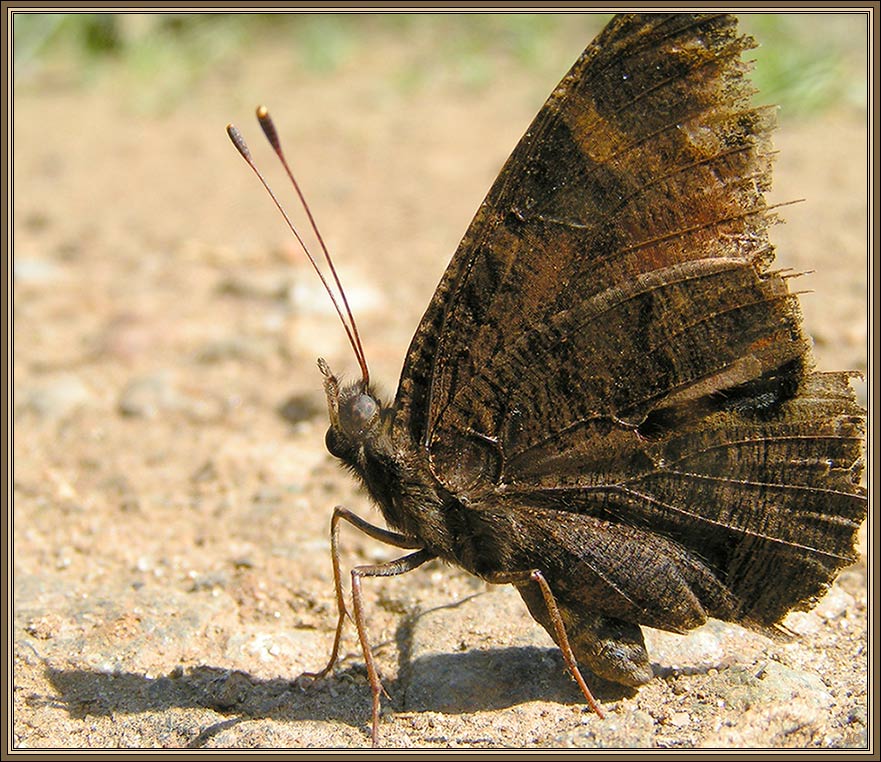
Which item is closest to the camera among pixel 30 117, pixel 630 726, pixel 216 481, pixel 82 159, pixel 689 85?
pixel 689 85

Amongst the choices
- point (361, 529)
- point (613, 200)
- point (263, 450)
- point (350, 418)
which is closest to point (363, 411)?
point (350, 418)

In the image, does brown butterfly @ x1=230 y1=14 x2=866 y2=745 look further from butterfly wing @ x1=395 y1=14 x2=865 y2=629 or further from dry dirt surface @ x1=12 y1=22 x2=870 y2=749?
dry dirt surface @ x1=12 y1=22 x2=870 y2=749

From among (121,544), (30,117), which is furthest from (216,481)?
(30,117)

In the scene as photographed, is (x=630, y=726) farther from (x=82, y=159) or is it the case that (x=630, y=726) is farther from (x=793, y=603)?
(x=82, y=159)

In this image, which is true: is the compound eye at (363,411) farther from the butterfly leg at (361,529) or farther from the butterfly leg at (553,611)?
the butterfly leg at (553,611)

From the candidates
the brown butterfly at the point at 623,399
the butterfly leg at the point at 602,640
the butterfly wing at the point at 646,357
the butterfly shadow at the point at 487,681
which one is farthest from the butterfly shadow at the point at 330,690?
the butterfly wing at the point at 646,357

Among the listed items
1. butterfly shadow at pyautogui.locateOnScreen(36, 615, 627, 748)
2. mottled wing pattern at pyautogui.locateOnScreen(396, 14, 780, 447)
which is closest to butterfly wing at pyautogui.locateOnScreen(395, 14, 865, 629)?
mottled wing pattern at pyautogui.locateOnScreen(396, 14, 780, 447)
